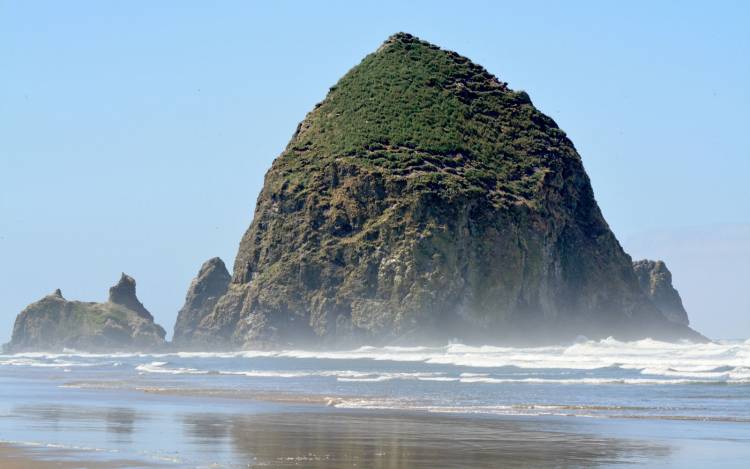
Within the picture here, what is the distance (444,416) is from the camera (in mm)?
28969

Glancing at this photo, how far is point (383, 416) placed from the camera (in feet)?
95.3

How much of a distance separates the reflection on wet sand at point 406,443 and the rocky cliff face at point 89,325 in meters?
97.3

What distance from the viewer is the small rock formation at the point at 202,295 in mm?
A: 118938

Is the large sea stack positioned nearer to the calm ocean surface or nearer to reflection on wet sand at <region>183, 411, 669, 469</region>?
the calm ocean surface

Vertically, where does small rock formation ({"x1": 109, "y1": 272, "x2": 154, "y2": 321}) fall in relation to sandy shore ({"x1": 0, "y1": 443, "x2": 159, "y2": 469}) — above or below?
above

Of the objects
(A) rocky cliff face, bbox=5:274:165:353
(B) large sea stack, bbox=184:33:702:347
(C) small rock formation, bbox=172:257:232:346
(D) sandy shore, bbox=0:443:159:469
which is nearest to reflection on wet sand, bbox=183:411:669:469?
(D) sandy shore, bbox=0:443:159:469

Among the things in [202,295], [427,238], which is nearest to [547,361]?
[427,238]

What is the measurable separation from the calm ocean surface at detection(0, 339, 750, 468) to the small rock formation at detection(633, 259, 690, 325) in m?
99.3

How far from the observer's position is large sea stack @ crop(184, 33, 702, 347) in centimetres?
9600

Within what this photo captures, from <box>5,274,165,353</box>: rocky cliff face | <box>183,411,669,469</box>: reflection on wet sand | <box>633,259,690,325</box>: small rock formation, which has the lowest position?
<box>183,411,669,469</box>: reflection on wet sand

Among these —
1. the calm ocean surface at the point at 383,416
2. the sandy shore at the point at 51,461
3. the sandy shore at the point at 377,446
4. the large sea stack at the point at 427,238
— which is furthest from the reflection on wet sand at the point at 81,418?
the large sea stack at the point at 427,238

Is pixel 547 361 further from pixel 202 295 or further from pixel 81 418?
pixel 202 295

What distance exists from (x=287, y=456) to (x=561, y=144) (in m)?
95.2

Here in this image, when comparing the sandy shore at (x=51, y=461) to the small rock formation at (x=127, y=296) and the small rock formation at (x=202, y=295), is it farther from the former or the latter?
the small rock formation at (x=127, y=296)
